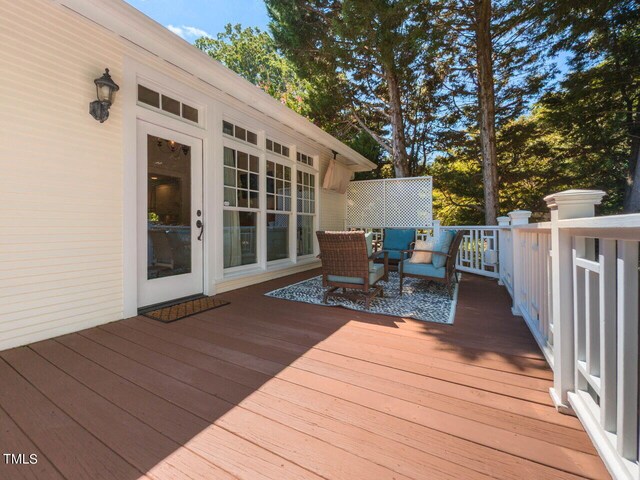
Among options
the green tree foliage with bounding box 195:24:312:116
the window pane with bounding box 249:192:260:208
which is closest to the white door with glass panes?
the window pane with bounding box 249:192:260:208

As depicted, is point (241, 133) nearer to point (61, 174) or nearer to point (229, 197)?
point (229, 197)

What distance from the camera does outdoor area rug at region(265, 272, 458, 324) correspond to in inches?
120

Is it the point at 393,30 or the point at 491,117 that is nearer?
the point at 393,30

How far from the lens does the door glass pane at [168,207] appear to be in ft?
10.4

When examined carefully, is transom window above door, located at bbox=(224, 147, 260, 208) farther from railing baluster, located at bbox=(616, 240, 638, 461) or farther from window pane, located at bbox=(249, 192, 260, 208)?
railing baluster, located at bbox=(616, 240, 638, 461)

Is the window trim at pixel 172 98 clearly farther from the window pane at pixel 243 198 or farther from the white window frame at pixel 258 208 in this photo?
the window pane at pixel 243 198

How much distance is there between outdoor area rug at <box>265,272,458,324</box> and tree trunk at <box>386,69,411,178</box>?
413 centimetres

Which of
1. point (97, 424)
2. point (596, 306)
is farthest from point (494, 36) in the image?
point (97, 424)

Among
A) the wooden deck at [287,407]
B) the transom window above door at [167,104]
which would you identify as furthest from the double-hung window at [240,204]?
the wooden deck at [287,407]

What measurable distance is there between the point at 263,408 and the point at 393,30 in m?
6.68

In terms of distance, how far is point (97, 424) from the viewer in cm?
136

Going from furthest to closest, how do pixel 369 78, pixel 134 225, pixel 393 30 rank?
pixel 369 78
pixel 393 30
pixel 134 225

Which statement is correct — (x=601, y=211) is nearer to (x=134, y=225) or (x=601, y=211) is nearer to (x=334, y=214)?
(x=334, y=214)

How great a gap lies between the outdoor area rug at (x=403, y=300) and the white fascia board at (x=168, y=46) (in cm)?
278
